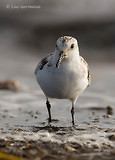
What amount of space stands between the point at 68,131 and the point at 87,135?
1.34 feet

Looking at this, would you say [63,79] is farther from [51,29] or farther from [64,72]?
[51,29]

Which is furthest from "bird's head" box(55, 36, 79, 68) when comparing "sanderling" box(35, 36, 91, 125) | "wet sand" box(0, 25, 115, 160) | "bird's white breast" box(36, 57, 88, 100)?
"wet sand" box(0, 25, 115, 160)

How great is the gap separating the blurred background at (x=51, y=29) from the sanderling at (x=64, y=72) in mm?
5478

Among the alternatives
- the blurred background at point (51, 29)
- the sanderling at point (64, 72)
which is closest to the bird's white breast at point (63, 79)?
the sanderling at point (64, 72)

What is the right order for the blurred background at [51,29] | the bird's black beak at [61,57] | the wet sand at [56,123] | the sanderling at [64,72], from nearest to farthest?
the wet sand at [56,123] < the bird's black beak at [61,57] < the sanderling at [64,72] < the blurred background at [51,29]

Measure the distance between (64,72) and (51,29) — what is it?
9307mm

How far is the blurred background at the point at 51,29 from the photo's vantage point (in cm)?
1272

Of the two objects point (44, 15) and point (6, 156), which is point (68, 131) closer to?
point (6, 156)

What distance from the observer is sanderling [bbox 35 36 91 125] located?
552 cm

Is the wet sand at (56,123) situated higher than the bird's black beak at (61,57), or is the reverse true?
the bird's black beak at (61,57)

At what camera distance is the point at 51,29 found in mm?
14719

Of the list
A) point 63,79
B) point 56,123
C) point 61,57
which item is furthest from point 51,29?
point 61,57

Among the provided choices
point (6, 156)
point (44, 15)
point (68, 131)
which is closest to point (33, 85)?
point (68, 131)

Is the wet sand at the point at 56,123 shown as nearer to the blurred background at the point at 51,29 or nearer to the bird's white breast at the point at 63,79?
the bird's white breast at the point at 63,79
